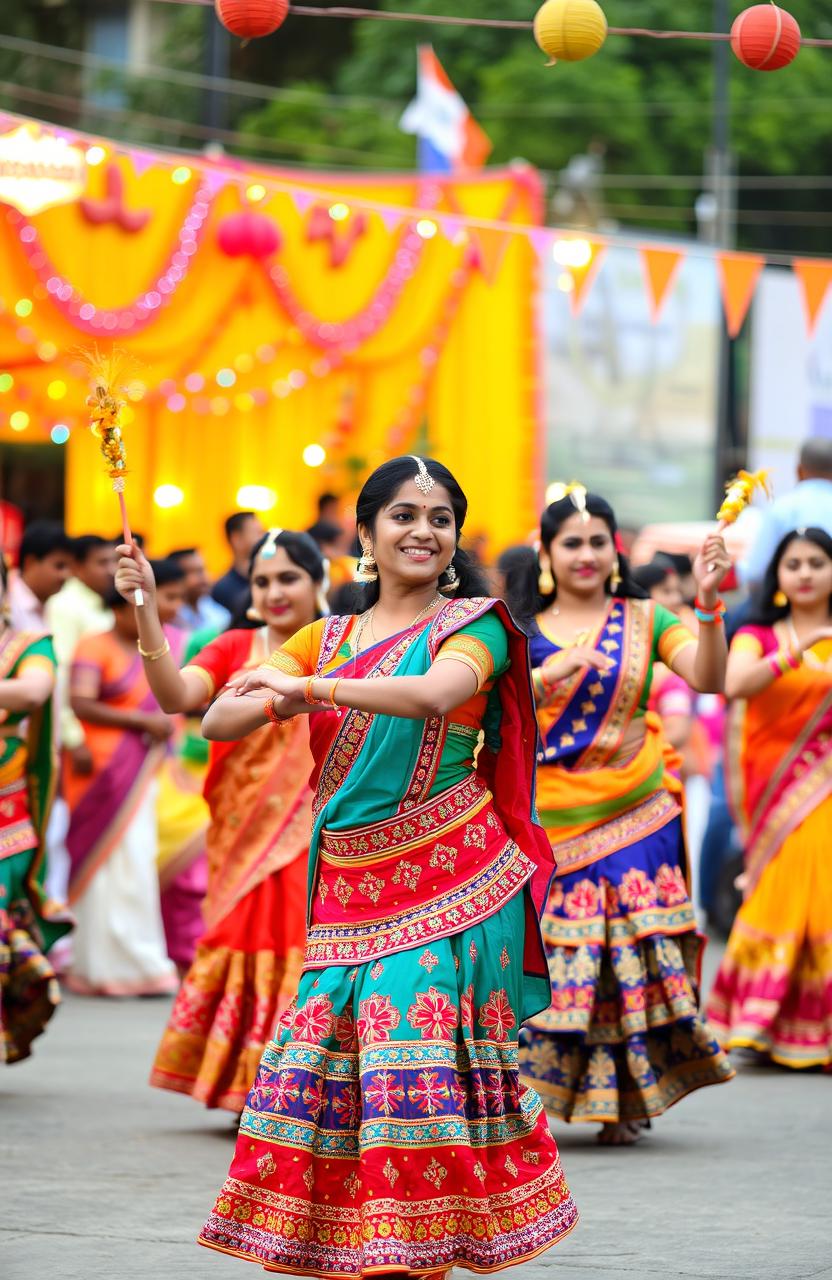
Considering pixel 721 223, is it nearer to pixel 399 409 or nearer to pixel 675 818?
pixel 399 409

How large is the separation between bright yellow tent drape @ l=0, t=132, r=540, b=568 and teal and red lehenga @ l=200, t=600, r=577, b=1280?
36.8 feet

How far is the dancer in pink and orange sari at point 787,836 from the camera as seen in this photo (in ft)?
25.6

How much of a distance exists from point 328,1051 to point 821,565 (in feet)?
12.6

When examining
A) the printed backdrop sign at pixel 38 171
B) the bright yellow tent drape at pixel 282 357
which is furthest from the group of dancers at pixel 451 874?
the bright yellow tent drape at pixel 282 357

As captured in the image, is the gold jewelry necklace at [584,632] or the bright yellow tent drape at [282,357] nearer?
the gold jewelry necklace at [584,632]

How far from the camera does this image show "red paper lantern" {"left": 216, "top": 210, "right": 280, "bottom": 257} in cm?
1619

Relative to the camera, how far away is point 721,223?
2394 centimetres

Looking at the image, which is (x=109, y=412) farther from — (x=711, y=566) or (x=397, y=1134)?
(x=397, y=1134)

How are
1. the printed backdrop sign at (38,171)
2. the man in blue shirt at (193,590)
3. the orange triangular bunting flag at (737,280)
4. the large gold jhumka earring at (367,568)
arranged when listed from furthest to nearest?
the printed backdrop sign at (38,171) < the orange triangular bunting flag at (737,280) < the man in blue shirt at (193,590) < the large gold jhumka earring at (367,568)

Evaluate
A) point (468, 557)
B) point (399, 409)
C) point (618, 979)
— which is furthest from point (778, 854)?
point (399, 409)

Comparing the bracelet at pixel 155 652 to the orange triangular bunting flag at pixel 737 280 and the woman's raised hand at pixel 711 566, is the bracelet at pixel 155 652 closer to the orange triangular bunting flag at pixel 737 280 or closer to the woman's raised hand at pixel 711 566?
the woman's raised hand at pixel 711 566

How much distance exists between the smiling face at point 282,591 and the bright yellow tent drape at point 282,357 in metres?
9.00

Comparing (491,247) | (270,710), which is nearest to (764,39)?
(270,710)

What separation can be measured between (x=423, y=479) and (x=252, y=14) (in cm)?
247
